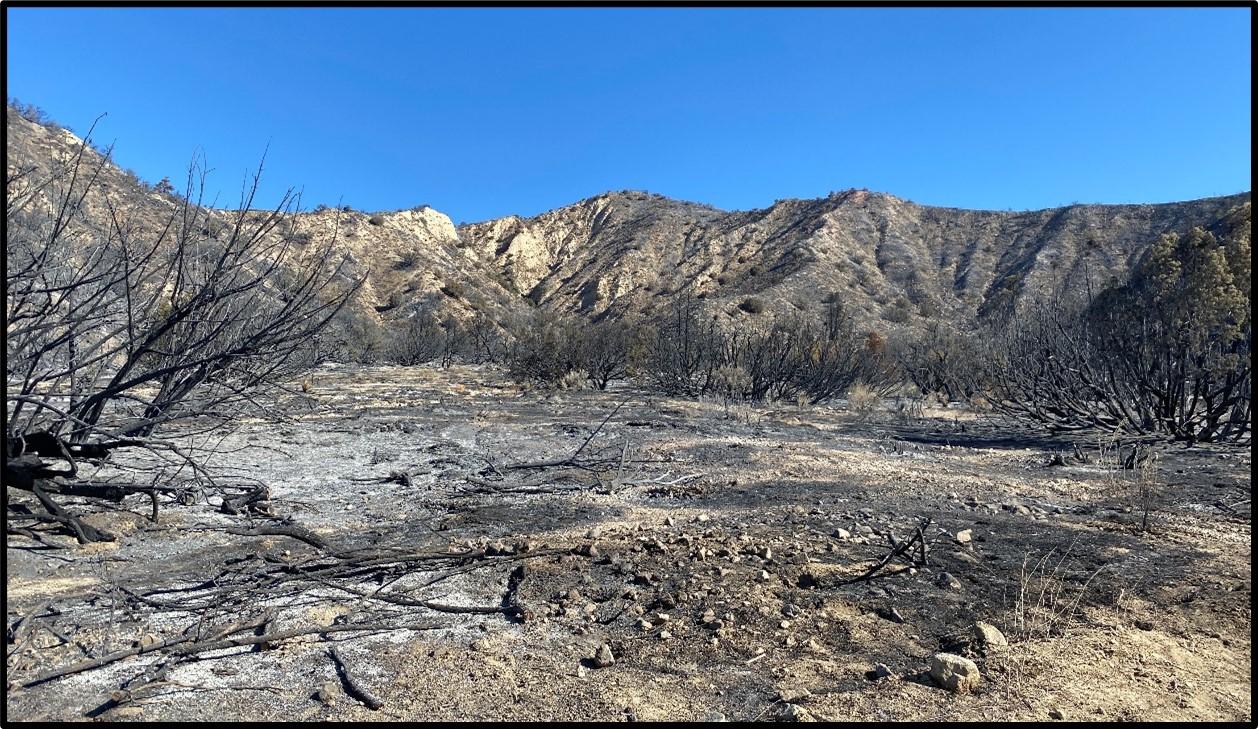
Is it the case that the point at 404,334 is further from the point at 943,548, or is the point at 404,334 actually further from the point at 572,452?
the point at 943,548

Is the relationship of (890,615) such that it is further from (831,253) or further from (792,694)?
(831,253)

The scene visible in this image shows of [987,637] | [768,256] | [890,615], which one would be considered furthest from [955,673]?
[768,256]

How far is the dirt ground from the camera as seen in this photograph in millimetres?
2748

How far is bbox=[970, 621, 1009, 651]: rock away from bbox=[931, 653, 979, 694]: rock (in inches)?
13.3

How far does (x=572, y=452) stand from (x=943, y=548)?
5.60 metres

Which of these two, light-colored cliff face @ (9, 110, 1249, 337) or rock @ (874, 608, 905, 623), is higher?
light-colored cliff face @ (9, 110, 1249, 337)

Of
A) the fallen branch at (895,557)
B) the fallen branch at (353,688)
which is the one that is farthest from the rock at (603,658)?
the fallen branch at (895,557)

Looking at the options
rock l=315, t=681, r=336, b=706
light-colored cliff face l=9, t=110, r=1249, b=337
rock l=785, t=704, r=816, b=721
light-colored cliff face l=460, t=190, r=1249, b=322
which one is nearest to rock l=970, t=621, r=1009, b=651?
rock l=785, t=704, r=816, b=721

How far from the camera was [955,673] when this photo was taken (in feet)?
9.20

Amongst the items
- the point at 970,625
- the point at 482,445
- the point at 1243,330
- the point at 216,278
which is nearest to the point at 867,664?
the point at 970,625

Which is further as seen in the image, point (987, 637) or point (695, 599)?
point (695, 599)

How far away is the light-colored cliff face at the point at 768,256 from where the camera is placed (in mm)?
46000

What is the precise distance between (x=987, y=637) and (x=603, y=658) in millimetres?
1697

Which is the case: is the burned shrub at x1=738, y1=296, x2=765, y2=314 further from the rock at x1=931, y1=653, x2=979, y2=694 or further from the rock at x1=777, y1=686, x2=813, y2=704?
the rock at x1=777, y1=686, x2=813, y2=704
